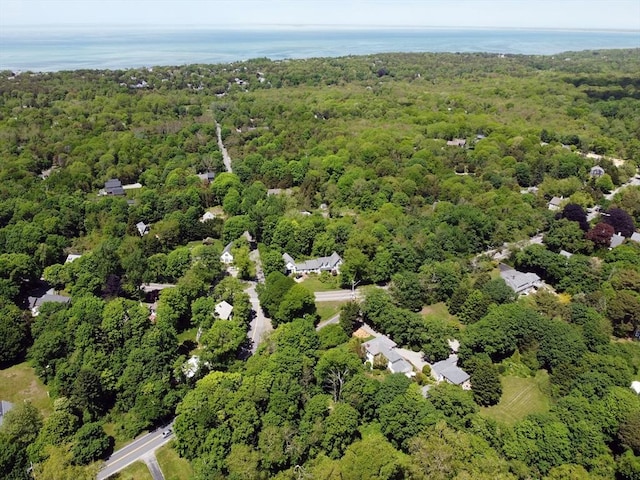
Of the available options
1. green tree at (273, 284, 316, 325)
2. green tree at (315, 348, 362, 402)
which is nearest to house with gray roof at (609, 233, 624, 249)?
green tree at (273, 284, 316, 325)

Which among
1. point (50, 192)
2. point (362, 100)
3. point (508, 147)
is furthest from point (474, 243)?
point (362, 100)

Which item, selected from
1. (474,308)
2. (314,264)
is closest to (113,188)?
(314,264)

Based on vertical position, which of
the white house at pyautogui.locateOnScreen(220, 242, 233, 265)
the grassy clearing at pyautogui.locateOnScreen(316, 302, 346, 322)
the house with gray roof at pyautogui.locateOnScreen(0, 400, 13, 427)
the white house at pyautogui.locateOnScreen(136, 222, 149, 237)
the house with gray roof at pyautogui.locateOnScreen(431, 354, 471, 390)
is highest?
the white house at pyautogui.locateOnScreen(136, 222, 149, 237)

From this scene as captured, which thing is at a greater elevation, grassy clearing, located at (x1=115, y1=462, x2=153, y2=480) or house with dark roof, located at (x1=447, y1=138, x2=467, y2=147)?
house with dark roof, located at (x1=447, y1=138, x2=467, y2=147)

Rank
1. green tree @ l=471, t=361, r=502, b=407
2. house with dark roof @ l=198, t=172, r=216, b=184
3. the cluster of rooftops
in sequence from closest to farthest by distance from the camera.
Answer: green tree @ l=471, t=361, r=502, b=407, the cluster of rooftops, house with dark roof @ l=198, t=172, r=216, b=184

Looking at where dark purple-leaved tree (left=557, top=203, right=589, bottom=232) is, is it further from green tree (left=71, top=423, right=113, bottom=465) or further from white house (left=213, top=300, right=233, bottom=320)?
green tree (left=71, top=423, right=113, bottom=465)

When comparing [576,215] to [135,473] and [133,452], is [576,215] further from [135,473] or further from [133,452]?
[135,473]

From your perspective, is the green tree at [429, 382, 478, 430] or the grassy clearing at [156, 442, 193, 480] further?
the green tree at [429, 382, 478, 430]
